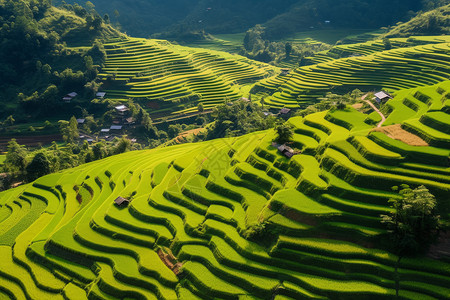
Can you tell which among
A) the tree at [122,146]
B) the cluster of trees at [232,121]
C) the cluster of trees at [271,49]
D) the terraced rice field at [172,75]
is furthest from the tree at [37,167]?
the cluster of trees at [271,49]

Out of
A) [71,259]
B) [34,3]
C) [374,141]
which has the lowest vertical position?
[71,259]

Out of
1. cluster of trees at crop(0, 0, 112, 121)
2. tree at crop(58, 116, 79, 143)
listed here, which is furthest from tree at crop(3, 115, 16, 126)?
tree at crop(58, 116, 79, 143)

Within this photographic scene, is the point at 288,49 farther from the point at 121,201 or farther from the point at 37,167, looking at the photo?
the point at 121,201

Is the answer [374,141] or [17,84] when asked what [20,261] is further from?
[17,84]

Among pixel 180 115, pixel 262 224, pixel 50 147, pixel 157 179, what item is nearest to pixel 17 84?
pixel 50 147

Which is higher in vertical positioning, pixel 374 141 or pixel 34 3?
pixel 34 3

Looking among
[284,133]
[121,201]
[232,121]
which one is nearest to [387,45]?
[232,121]
